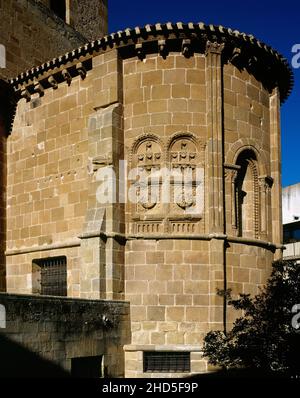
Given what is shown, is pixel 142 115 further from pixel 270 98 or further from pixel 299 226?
pixel 299 226

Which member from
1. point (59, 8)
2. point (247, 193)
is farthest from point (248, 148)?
point (59, 8)

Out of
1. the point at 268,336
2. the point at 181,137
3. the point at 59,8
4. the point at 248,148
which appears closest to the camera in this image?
the point at 268,336

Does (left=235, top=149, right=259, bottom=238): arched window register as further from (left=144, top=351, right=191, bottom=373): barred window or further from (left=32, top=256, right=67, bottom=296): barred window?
(left=32, top=256, right=67, bottom=296): barred window

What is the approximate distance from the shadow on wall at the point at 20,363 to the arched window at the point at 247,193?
6.68 m

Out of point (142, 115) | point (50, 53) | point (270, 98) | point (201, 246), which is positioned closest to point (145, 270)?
point (201, 246)

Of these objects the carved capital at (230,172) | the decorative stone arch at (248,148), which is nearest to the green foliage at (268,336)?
the carved capital at (230,172)

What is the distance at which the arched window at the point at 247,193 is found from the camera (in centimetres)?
1577

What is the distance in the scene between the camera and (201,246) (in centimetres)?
1450

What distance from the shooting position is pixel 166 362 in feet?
46.1

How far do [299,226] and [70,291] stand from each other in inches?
723

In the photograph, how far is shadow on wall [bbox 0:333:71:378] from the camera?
10.4 meters

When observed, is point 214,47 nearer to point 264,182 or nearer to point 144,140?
point 144,140

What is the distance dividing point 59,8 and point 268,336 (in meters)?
16.6
